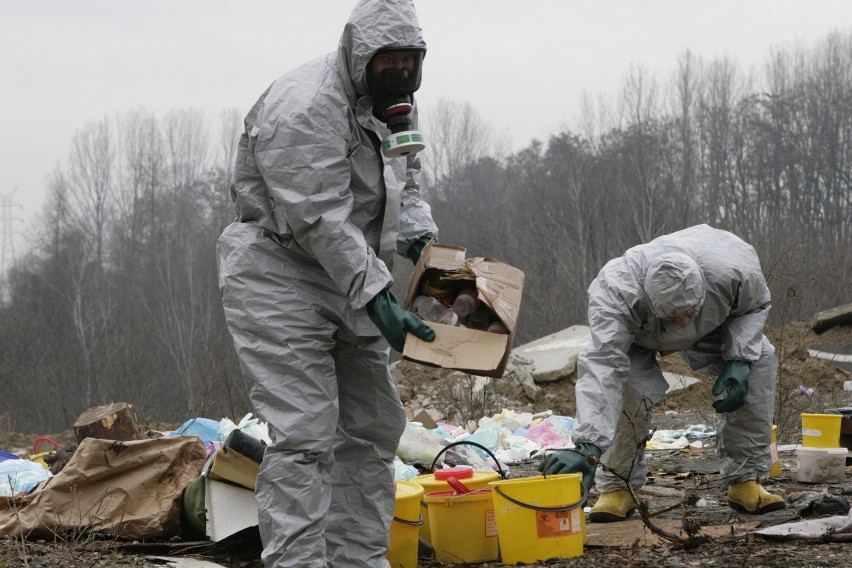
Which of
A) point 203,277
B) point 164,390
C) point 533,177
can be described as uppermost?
point 533,177

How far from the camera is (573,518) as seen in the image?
3.98 meters

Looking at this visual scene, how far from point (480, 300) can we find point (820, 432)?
135 inches

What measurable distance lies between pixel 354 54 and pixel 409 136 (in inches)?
13.0

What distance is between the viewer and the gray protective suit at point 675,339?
447 centimetres

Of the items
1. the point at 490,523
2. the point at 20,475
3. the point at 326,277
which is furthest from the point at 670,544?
the point at 20,475

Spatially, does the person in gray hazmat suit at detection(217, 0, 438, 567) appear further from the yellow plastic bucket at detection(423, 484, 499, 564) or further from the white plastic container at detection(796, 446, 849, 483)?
the white plastic container at detection(796, 446, 849, 483)

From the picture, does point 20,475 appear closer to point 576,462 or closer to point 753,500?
point 576,462

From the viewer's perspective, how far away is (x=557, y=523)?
3.94 meters

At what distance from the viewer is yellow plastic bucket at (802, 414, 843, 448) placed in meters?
5.84

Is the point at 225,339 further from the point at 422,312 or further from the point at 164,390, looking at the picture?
the point at 422,312

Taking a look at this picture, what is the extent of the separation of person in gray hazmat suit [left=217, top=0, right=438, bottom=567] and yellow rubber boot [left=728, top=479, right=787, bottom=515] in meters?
2.20

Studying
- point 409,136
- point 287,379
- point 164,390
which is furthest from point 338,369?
point 164,390

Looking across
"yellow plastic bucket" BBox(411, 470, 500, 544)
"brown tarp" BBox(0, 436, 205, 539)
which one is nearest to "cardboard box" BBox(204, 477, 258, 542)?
"brown tarp" BBox(0, 436, 205, 539)

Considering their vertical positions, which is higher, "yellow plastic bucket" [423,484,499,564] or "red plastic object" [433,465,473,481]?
"red plastic object" [433,465,473,481]
